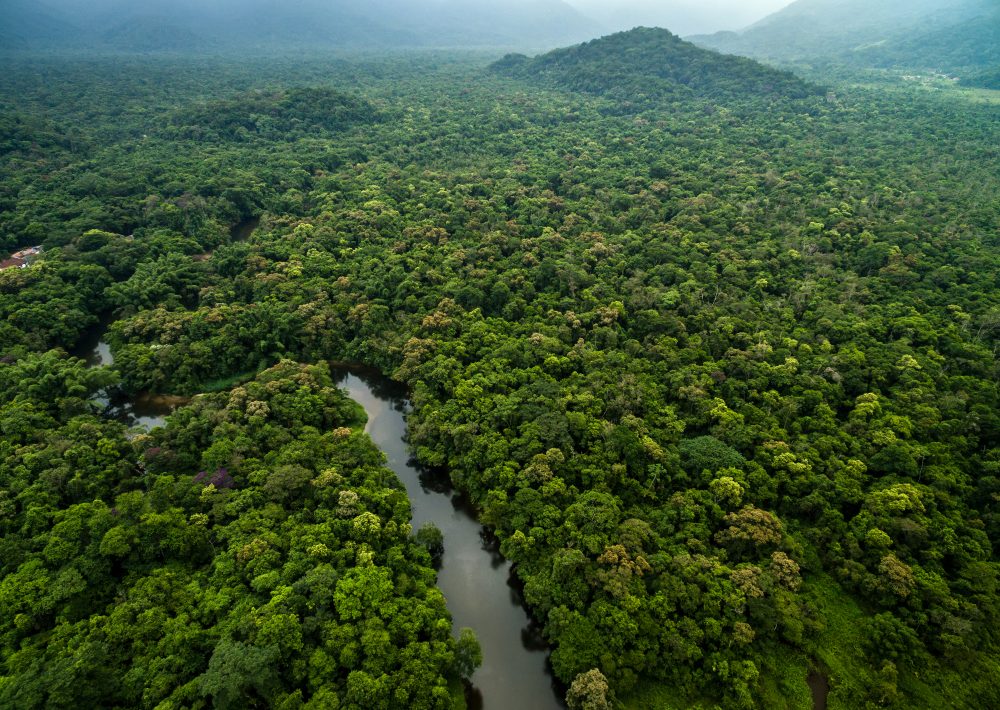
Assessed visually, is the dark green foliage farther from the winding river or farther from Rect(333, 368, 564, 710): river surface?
Rect(333, 368, 564, 710): river surface

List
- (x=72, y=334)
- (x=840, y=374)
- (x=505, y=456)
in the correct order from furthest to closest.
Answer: (x=72, y=334), (x=840, y=374), (x=505, y=456)

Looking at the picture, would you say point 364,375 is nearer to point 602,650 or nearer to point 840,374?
point 602,650

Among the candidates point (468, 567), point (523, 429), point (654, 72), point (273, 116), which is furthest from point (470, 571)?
point (654, 72)

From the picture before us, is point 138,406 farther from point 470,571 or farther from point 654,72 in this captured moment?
point 654,72

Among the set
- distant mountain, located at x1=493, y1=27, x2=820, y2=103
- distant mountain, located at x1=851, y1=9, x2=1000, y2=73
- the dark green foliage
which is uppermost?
distant mountain, located at x1=851, y1=9, x2=1000, y2=73

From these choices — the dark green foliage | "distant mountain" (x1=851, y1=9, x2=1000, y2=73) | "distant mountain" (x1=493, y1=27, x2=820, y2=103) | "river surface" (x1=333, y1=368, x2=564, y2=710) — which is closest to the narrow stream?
"river surface" (x1=333, y1=368, x2=564, y2=710)

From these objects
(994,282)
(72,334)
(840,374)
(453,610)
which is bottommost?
(453,610)

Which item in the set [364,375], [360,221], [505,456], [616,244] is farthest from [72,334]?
[616,244]
